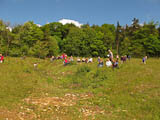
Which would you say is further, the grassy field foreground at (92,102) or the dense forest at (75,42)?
the dense forest at (75,42)

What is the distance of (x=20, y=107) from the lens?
749 cm

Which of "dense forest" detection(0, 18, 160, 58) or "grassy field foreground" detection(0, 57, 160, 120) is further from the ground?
"dense forest" detection(0, 18, 160, 58)

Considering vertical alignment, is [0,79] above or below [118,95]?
above

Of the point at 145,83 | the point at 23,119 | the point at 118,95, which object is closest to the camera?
the point at 23,119

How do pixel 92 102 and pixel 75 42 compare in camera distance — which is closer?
pixel 92 102

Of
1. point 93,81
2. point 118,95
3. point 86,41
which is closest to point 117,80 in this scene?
point 93,81

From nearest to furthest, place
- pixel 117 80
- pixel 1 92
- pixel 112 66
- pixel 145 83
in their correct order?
pixel 1 92 → pixel 145 83 → pixel 117 80 → pixel 112 66

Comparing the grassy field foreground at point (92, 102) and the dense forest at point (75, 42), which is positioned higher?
the dense forest at point (75, 42)

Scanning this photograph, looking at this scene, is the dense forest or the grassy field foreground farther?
the dense forest

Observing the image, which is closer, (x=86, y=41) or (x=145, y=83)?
(x=145, y=83)

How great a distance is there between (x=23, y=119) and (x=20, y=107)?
136 centimetres

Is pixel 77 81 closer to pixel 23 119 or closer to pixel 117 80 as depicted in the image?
pixel 117 80

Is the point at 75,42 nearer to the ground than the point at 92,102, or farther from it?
farther from it

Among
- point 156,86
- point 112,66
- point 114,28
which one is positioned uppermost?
point 114,28
